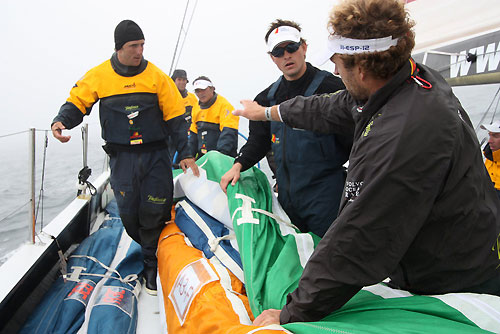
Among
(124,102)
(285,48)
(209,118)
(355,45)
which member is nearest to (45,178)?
(209,118)

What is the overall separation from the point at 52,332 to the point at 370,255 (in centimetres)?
163

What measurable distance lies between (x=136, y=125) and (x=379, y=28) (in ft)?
5.40

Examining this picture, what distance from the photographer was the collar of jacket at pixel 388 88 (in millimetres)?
790

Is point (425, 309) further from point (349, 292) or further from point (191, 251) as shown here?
point (191, 251)

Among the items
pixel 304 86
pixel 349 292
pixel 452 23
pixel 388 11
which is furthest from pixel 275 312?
pixel 452 23

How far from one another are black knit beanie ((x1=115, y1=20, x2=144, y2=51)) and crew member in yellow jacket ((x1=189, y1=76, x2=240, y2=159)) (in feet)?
5.83

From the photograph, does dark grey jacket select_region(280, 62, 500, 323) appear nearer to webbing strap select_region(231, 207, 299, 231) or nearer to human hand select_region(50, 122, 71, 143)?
webbing strap select_region(231, 207, 299, 231)

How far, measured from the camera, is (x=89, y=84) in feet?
6.57

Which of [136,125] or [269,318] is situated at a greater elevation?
[136,125]

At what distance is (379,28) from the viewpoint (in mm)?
778

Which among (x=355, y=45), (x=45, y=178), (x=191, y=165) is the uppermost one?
(x=355, y=45)

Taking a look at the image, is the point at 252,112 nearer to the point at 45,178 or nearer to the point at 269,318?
→ the point at 269,318

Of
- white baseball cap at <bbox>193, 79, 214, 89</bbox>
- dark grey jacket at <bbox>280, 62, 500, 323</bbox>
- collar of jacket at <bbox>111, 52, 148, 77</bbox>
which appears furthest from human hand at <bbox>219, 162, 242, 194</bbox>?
white baseball cap at <bbox>193, 79, 214, 89</bbox>

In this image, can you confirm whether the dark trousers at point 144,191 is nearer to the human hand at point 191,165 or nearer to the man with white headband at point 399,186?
the human hand at point 191,165
